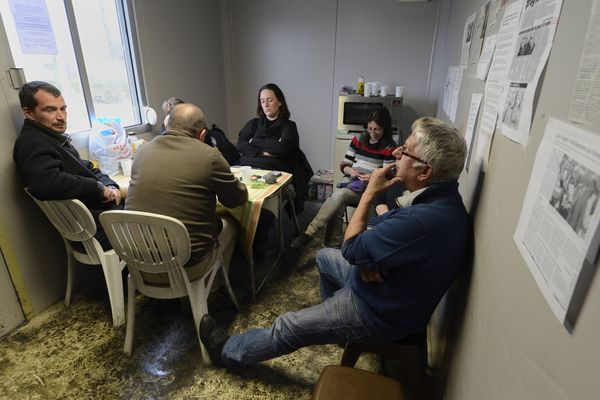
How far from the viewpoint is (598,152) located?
0.46 metres

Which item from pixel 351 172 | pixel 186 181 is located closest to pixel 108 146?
pixel 186 181

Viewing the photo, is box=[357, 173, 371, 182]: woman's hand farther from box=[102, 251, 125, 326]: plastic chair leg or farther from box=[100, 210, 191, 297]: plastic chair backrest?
box=[102, 251, 125, 326]: plastic chair leg

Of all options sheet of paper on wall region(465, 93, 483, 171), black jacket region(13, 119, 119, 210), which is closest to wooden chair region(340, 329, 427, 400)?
sheet of paper on wall region(465, 93, 483, 171)

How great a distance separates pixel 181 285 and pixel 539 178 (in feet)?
4.96

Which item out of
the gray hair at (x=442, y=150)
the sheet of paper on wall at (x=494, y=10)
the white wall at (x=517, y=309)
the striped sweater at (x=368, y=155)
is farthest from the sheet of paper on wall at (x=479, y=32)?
the striped sweater at (x=368, y=155)

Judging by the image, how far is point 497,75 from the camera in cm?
112

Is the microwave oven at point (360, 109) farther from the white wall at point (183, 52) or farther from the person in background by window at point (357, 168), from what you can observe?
the white wall at point (183, 52)

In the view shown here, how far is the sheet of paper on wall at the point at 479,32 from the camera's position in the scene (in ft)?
4.95

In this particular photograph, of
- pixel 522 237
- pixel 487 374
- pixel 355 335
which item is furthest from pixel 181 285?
pixel 522 237

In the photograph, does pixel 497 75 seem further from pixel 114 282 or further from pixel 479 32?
pixel 114 282

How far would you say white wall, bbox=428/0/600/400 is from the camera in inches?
18.9

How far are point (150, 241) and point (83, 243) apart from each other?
0.67 meters

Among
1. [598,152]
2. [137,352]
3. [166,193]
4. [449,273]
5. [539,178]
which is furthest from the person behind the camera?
[137,352]

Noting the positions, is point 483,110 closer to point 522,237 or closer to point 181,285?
point 522,237
